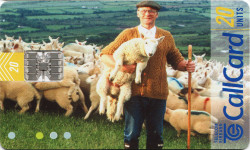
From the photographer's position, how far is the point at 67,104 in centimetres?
513

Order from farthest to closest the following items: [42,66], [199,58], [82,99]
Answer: [82,99]
[199,58]
[42,66]

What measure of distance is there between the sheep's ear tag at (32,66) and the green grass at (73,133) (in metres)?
0.56

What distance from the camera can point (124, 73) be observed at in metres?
4.15

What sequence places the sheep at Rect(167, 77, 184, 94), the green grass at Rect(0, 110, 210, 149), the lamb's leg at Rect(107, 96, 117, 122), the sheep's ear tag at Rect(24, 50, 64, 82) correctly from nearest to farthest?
the lamb's leg at Rect(107, 96, 117, 122)
the sheep's ear tag at Rect(24, 50, 64, 82)
the green grass at Rect(0, 110, 210, 149)
the sheep at Rect(167, 77, 184, 94)

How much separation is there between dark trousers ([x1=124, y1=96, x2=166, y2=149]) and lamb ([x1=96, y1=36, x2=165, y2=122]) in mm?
103

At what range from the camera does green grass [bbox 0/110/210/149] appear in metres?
4.71

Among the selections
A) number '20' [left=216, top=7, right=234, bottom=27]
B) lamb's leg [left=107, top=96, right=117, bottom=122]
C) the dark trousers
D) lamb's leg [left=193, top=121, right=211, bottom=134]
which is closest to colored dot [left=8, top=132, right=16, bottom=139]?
lamb's leg [left=107, top=96, right=117, bottom=122]

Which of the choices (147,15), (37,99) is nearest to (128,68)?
(147,15)

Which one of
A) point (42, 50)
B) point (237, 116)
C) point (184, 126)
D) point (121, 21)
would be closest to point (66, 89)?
point (42, 50)

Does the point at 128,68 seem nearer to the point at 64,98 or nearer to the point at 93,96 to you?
the point at 93,96

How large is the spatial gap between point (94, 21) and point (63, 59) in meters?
0.58

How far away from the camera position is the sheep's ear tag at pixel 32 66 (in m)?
4.61

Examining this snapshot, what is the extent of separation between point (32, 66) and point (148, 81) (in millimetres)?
1371

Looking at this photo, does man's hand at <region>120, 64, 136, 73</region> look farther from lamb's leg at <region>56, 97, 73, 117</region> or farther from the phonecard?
lamb's leg at <region>56, 97, 73, 117</region>
